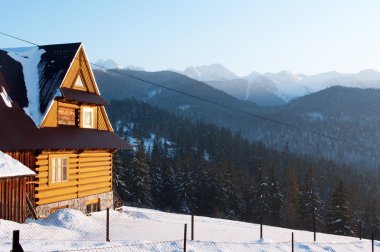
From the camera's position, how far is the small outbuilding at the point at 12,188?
18562mm

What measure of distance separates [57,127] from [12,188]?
6.46 m

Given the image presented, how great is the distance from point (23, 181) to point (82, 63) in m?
10.3

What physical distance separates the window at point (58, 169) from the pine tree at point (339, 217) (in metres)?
50.7

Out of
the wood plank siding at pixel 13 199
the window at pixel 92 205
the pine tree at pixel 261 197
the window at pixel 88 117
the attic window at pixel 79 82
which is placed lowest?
the pine tree at pixel 261 197

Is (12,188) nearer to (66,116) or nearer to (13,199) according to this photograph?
(13,199)

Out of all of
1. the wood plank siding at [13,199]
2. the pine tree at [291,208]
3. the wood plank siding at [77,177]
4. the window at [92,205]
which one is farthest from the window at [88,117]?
the pine tree at [291,208]

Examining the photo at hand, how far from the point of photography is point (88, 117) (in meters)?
28.2

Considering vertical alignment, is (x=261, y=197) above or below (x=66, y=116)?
below

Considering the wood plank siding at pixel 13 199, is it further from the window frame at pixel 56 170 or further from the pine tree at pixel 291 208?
the pine tree at pixel 291 208

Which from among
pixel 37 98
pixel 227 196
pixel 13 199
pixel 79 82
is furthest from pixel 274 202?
pixel 13 199

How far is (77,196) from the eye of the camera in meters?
25.9

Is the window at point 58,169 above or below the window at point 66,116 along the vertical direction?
below

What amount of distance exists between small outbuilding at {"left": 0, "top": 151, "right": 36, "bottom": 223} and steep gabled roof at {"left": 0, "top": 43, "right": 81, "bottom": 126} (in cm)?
464

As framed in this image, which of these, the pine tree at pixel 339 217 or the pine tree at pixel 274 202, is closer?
the pine tree at pixel 339 217
